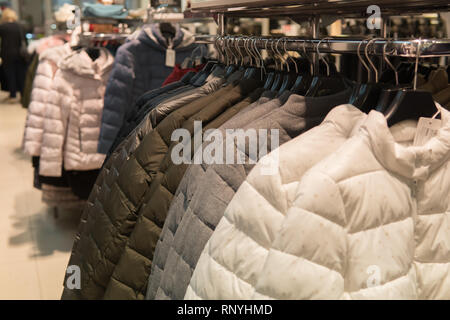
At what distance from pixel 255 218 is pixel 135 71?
6.95 feet

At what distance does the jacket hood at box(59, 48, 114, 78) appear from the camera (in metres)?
3.03

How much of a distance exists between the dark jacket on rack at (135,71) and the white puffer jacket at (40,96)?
1.78ft

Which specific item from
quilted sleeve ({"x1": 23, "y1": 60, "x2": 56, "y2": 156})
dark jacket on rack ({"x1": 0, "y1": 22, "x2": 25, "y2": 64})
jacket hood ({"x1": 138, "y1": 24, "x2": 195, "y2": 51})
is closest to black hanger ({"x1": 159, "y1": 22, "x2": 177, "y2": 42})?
jacket hood ({"x1": 138, "y1": 24, "x2": 195, "y2": 51})

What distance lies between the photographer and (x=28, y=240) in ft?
10.8

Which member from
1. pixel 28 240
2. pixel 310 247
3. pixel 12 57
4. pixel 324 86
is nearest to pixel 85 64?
pixel 28 240

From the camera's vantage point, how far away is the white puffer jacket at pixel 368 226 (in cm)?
84

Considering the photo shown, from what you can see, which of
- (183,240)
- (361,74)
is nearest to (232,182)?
(183,240)

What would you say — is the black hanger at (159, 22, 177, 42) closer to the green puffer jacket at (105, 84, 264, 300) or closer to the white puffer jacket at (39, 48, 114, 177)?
the white puffer jacket at (39, 48, 114, 177)

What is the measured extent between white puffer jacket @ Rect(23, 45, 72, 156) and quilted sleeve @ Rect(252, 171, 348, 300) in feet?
8.78

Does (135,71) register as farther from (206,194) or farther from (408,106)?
(408,106)
